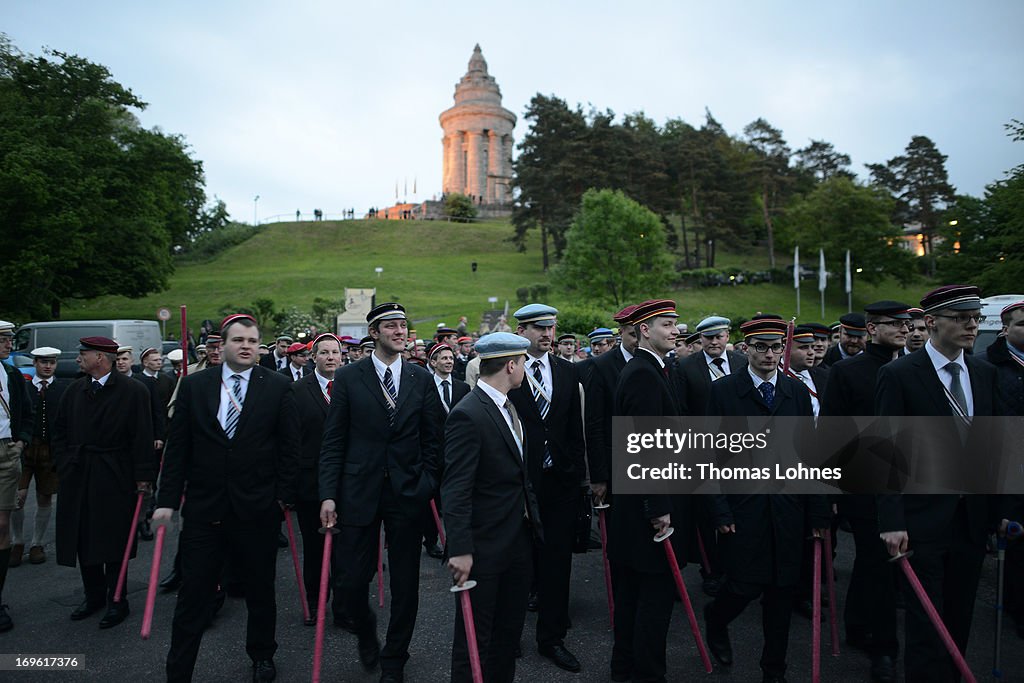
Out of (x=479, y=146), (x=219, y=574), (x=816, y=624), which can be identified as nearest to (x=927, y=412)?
(x=816, y=624)

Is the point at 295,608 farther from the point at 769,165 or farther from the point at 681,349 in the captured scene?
the point at 769,165

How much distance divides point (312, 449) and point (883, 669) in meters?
5.33

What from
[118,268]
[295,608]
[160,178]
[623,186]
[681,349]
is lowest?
[295,608]

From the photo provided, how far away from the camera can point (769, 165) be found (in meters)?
63.7

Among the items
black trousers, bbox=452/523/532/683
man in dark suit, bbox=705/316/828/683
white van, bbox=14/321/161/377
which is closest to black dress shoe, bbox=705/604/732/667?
man in dark suit, bbox=705/316/828/683

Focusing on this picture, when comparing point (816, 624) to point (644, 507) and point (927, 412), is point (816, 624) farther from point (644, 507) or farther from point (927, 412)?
point (927, 412)

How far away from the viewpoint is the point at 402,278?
173 ft

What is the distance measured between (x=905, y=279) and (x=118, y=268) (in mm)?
55280

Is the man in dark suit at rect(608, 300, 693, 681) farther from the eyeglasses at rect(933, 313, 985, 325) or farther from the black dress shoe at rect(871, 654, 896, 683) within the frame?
the eyeglasses at rect(933, 313, 985, 325)

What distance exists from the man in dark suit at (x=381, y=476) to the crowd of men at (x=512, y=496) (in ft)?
0.05

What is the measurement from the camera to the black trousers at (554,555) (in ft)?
16.4

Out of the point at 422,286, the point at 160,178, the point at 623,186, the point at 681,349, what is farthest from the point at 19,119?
the point at 623,186

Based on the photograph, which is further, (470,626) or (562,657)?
(562,657)

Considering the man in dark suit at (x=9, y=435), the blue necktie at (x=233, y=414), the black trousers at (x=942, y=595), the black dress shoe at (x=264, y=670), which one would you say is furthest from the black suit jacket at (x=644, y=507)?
the man in dark suit at (x=9, y=435)
